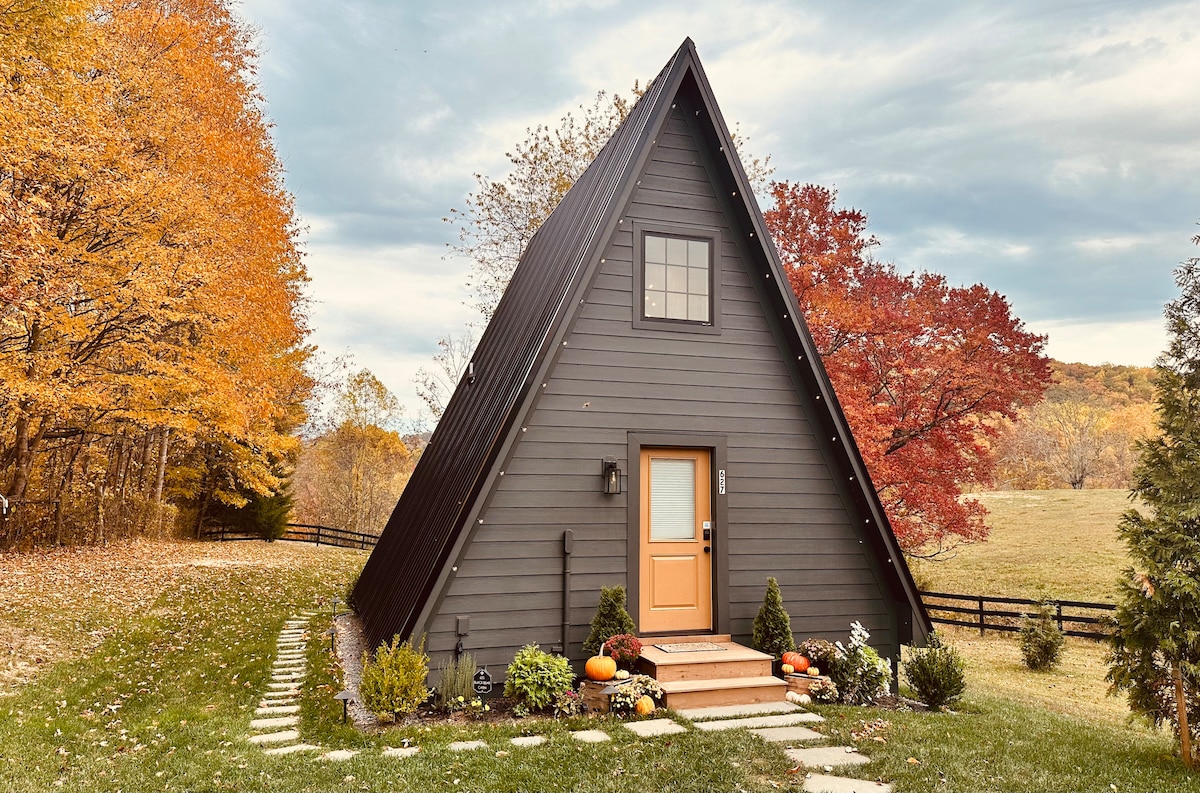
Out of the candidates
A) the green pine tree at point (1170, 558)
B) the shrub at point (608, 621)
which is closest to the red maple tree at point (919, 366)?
the green pine tree at point (1170, 558)

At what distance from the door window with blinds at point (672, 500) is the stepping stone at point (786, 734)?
7.61ft

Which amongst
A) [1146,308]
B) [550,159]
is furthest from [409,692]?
[1146,308]

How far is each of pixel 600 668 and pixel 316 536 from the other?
2439 centimetres

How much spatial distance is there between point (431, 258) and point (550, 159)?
6.48m

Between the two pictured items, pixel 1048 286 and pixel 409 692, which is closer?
pixel 409 692

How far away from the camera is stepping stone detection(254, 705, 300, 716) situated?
615 centimetres

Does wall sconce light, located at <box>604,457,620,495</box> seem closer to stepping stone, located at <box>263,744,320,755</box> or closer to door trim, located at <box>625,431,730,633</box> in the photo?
door trim, located at <box>625,431,730,633</box>

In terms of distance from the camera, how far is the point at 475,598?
21.8 ft

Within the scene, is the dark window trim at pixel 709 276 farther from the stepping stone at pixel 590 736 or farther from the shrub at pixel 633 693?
the stepping stone at pixel 590 736

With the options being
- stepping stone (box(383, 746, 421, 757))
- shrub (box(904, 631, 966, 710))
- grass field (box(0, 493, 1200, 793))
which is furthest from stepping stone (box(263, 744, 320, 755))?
shrub (box(904, 631, 966, 710))

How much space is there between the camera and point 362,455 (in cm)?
2881

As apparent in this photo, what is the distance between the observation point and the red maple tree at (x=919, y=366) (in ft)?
43.7

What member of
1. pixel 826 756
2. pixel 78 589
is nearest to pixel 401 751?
pixel 826 756

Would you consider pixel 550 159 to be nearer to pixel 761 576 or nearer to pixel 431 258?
pixel 431 258
